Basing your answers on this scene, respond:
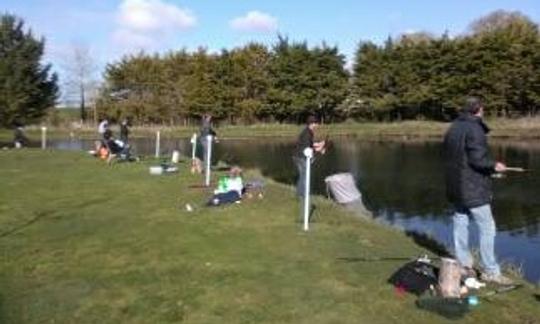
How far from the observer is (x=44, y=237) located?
1486 cm

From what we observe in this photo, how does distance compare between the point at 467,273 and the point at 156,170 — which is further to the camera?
the point at 156,170

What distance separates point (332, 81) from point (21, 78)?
3518cm

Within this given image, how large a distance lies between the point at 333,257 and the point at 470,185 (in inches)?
96.2

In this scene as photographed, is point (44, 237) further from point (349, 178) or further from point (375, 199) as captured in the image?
point (375, 199)

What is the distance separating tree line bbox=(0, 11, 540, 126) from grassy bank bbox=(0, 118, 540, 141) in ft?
7.84

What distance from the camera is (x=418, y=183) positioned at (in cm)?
3412

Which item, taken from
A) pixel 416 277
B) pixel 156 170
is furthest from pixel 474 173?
pixel 156 170

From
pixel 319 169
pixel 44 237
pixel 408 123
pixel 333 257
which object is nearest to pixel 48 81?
pixel 319 169

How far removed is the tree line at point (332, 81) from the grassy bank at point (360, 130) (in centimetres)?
239

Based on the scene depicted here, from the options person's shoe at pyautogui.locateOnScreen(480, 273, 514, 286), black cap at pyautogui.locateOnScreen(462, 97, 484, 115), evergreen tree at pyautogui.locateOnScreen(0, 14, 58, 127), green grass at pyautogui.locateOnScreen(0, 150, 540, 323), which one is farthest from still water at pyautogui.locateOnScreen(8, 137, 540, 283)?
evergreen tree at pyautogui.locateOnScreen(0, 14, 58, 127)

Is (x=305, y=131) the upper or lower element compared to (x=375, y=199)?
upper

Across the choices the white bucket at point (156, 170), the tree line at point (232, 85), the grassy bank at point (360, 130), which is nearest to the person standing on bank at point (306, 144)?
the white bucket at point (156, 170)

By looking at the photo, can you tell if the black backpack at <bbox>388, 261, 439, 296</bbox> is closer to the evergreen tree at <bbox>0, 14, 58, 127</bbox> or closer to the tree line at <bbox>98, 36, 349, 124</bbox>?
the evergreen tree at <bbox>0, 14, 58, 127</bbox>

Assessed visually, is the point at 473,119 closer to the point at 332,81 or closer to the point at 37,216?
the point at 37,216
